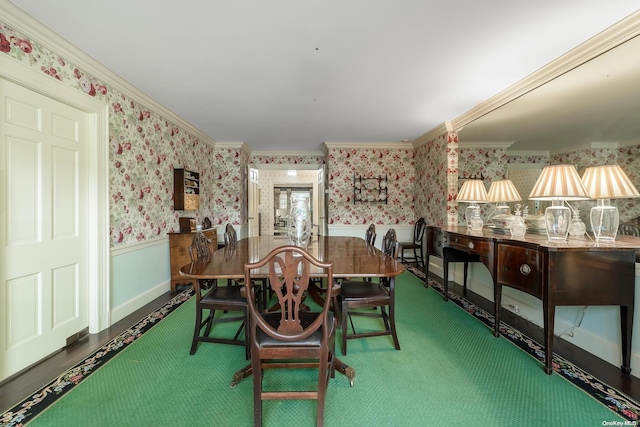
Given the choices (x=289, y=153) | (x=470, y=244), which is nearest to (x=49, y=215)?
(x=470, y=244)

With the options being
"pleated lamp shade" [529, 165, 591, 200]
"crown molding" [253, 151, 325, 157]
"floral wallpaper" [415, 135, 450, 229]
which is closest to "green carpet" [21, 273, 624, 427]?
"pleated lamp shade" [529, 165, 591, 200]

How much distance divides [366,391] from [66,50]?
314cm

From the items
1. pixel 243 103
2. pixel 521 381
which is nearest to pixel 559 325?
pixel 521 381

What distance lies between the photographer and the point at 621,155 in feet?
5.75

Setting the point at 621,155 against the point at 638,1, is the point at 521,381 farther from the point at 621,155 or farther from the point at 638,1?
the point at 638,1

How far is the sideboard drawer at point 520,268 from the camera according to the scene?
5.63 ft

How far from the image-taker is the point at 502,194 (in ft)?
9.18

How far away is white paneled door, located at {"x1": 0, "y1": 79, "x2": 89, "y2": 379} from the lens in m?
1.66

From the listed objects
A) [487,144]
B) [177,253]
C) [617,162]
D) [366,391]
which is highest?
[487,144]

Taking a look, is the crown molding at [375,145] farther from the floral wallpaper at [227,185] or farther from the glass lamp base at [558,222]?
the glass lamp base at [558,222]

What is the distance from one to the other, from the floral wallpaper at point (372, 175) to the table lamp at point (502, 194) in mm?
2216

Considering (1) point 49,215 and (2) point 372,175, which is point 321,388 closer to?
(1) point 49,215

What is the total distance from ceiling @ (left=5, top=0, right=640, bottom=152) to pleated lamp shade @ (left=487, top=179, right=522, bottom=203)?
405 mm

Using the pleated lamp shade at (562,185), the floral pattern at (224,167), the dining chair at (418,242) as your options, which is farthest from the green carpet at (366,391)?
the dining chair at (418,242)
